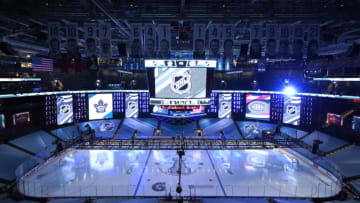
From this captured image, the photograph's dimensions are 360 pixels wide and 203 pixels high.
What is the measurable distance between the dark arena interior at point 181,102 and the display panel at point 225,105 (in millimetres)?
132

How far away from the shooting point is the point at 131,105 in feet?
77.6

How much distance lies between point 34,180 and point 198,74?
13.4 metres

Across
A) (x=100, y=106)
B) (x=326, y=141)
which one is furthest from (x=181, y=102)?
(x=326, y=141)

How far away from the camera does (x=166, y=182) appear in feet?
37.1

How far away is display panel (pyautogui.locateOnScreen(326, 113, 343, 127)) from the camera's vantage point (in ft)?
56.3

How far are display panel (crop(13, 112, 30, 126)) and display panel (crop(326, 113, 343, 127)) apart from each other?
2895 centimetres

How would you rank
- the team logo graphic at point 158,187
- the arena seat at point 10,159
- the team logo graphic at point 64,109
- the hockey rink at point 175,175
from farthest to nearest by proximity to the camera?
the team logo graphic at point 64,109 → the arena seat at point 10,159 → the team logo graphic at point 158,187 → the hockey rink at point 175,175

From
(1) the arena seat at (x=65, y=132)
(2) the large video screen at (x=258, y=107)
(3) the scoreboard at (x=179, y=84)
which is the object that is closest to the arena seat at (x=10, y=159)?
(1) the arena seat at (x=65, y=132)

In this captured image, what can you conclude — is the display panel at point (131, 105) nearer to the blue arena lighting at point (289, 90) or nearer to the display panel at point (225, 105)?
the display panel at point (225, 105)

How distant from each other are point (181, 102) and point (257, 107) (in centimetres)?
1217

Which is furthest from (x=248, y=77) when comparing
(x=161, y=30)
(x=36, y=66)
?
(x=36, y=66)

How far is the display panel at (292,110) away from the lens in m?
20.3

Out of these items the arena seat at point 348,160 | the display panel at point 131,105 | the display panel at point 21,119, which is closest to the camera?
the arena seat at point 348,160

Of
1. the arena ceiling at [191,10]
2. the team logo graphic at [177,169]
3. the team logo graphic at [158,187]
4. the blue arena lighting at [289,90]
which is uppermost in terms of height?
the arena ceiling at [191,10]
